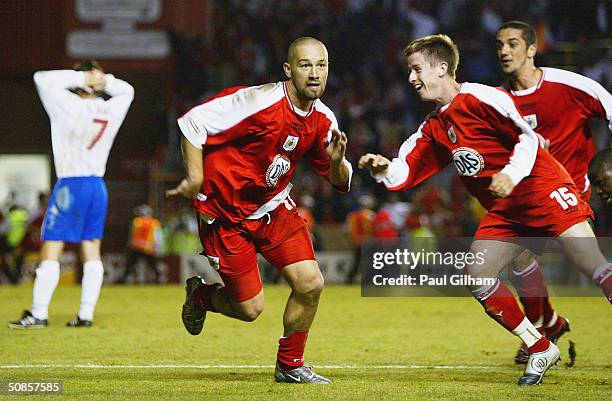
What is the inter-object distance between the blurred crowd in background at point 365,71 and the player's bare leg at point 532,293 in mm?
10352

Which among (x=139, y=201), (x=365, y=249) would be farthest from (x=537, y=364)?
(x=139, y=201)

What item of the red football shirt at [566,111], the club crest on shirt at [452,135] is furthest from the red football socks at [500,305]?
the red football shirt at [566,111]

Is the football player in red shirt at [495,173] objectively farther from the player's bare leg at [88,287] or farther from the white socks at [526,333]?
the player's bare leg at [88,287]

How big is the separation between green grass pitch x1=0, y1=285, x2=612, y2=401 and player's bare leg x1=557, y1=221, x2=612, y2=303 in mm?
663

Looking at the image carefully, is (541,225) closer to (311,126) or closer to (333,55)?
(311,126)

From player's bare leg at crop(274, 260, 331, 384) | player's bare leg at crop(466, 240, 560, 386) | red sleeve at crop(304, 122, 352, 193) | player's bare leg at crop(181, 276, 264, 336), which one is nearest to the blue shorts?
player's bare leg at crop(181, 276, 264, 336)

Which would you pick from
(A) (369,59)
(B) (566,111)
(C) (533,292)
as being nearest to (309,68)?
(B) (566,111)

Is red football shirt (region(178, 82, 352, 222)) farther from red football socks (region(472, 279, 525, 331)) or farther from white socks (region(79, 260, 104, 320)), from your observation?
white socks (region(79, 260, 104, 320))

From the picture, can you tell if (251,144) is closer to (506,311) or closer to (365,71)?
(506,311)

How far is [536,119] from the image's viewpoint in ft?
24.6

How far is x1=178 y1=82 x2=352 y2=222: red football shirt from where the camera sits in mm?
6238

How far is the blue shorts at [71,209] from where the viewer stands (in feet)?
33.2

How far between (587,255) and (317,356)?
8.25 ft

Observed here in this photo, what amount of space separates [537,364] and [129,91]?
5.64m
